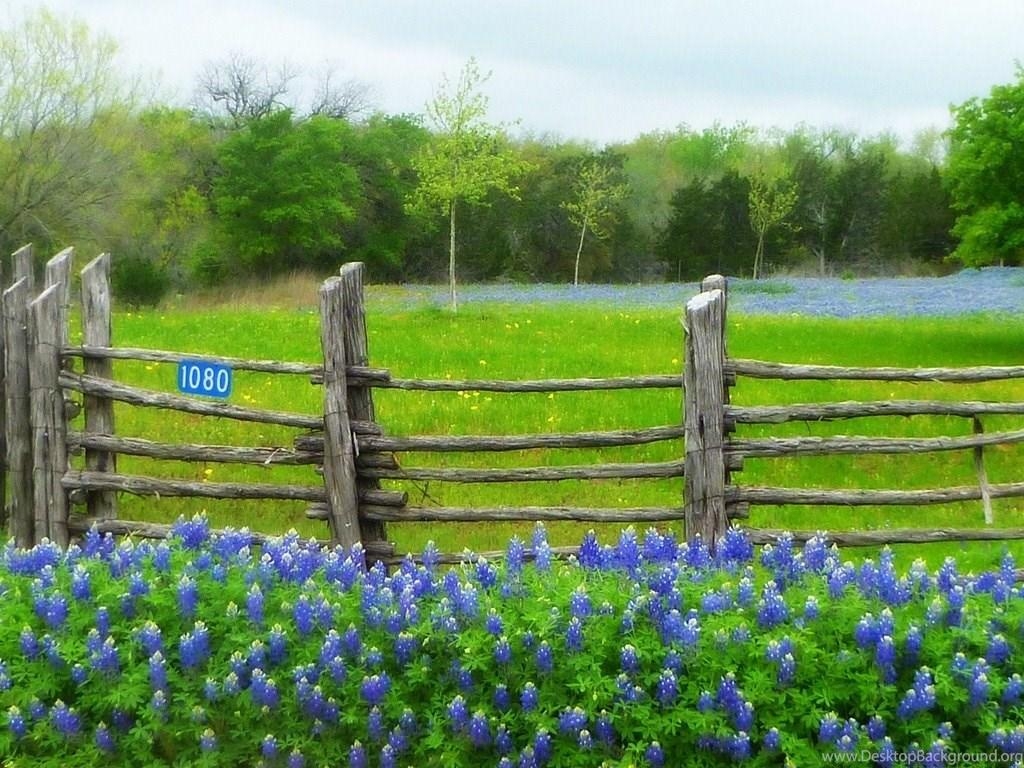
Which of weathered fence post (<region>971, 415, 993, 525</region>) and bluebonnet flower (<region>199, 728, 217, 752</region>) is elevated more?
weathered fence post (<region>971, 415, 993, 525</region>)

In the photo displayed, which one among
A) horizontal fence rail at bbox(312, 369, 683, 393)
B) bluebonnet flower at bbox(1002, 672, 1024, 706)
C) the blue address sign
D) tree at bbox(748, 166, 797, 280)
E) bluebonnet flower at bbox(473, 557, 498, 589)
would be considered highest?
tree at bbox(748, 166, 797, 280)

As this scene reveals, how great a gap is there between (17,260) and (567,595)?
4.56 meters

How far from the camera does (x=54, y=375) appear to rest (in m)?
6.12

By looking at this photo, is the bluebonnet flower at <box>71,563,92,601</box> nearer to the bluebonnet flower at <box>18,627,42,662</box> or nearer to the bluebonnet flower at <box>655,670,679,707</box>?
the bluebonnet flower at <box>18,627,42,662</box>

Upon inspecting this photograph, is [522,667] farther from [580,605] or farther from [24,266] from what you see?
[24,266]

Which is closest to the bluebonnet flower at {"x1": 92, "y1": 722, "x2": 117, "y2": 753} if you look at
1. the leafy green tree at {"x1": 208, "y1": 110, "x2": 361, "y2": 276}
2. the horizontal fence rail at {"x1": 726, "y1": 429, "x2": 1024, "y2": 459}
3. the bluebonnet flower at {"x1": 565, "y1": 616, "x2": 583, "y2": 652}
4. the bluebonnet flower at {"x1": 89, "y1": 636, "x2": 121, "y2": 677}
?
the bluebonnet flower at {"x1": 89, "y1": 636, "x2": 121, "y2": 677}

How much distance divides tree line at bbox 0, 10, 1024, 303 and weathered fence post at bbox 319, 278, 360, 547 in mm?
19063

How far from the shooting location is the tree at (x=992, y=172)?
16312 millimetres

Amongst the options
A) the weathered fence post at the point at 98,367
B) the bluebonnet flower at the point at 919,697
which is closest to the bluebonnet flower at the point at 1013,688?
the bluebonnet flower at the point at 919,697

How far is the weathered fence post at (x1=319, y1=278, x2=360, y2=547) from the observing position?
5.64 metres

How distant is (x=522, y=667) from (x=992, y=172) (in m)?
15.7

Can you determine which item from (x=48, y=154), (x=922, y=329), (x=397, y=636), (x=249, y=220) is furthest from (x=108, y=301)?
(x=249, y=220)

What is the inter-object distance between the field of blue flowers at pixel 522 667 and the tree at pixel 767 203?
3852cm

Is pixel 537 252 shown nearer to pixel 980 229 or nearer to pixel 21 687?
pixel 980 229
